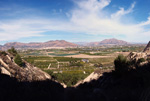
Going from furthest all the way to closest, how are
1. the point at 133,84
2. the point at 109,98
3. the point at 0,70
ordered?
the point at 0,70 < the point at 133,84 < the point at 109,98

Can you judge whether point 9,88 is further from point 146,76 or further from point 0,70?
point 146,76

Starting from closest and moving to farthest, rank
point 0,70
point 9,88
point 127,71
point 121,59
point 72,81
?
point 9,88, point 0,70, point 127,71, point 121,59, point 72,81

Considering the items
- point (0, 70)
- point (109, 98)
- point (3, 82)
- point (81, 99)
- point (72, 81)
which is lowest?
point (72, 81)

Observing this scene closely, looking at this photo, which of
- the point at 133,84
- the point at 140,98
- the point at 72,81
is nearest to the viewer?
the point at 140,98

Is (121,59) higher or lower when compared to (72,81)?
higher

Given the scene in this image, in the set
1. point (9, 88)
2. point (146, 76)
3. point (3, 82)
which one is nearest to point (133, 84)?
point (146, 76)

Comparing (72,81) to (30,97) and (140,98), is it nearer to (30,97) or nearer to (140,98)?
(30,97)

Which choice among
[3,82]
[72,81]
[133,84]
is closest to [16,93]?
[3,82]

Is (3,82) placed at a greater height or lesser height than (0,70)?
lesser

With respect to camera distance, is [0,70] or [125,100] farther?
[0,70]
